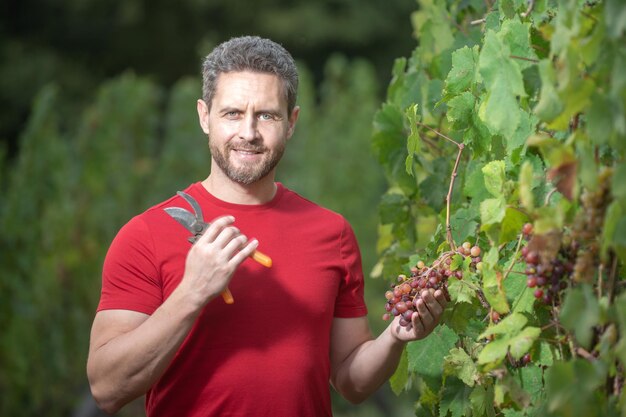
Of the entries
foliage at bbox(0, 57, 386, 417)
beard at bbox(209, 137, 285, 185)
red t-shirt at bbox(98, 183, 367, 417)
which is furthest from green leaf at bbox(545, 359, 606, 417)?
foliage at bbox(0, 57, 386, 417)

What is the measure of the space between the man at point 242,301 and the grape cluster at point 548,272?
47 cm

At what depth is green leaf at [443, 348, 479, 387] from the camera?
2.30m

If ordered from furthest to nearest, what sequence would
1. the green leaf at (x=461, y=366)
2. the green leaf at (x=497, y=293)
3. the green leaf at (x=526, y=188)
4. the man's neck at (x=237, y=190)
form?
the man's neck at (x=237, y=190)
the green leaf at (x=461, y=366)
the green leaf at (x=497, y=293)
the green leaf at (x=526, y=188)

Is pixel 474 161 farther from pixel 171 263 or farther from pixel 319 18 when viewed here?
pixel 319 18

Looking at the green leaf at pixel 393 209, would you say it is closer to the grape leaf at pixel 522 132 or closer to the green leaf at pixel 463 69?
the green leaf at pixel 463 69

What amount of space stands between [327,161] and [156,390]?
29.0 ft

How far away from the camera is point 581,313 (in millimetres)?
1678

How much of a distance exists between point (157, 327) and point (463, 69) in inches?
33.1

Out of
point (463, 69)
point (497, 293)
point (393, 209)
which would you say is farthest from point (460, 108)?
point (393, 209)

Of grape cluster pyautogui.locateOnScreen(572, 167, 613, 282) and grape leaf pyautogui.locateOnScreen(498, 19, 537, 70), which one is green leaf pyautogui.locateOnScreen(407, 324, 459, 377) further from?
grape cluster pyautogui.locateOnScreen(572, 167, 613, 282)

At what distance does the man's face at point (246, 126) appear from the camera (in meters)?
2.54

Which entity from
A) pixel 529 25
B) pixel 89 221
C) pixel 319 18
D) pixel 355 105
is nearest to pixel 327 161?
pixel 355 105

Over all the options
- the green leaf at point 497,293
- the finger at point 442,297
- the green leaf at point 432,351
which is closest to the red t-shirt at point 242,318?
the green leaf at point 432,351

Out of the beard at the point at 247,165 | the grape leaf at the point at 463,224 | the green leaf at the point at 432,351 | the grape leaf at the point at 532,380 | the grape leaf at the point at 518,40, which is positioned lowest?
the green leaf at the point at 432,351
